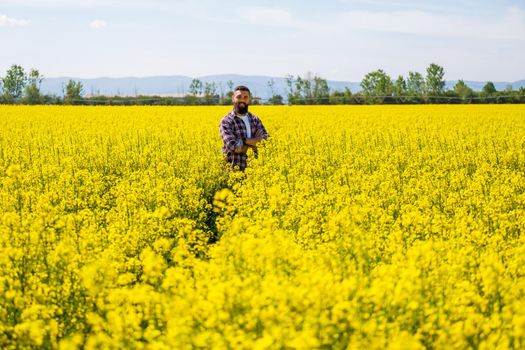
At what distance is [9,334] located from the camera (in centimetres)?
450

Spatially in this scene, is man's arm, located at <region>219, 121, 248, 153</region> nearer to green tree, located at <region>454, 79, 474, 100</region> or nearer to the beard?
the beard

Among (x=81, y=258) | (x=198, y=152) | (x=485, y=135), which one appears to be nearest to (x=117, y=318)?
(x=81, y=258)

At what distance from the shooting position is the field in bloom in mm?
3727

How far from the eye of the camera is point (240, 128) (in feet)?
31.8

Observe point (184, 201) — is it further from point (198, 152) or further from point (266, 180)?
point (198, 152)

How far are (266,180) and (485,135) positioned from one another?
25.5 feet

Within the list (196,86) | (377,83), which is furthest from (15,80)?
(377,83)

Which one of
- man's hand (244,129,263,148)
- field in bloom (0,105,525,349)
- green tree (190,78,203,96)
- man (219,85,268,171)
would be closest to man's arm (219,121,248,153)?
man (219,85,268,171)

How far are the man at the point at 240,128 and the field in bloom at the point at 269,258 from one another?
49cm

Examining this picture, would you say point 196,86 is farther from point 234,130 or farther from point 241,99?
point 241,99

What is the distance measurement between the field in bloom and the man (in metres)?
0.49

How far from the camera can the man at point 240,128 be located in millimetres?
9430

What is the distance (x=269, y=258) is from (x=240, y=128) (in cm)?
526

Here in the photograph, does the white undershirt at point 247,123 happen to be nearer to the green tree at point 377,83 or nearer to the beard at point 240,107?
the beard at point 240,107
